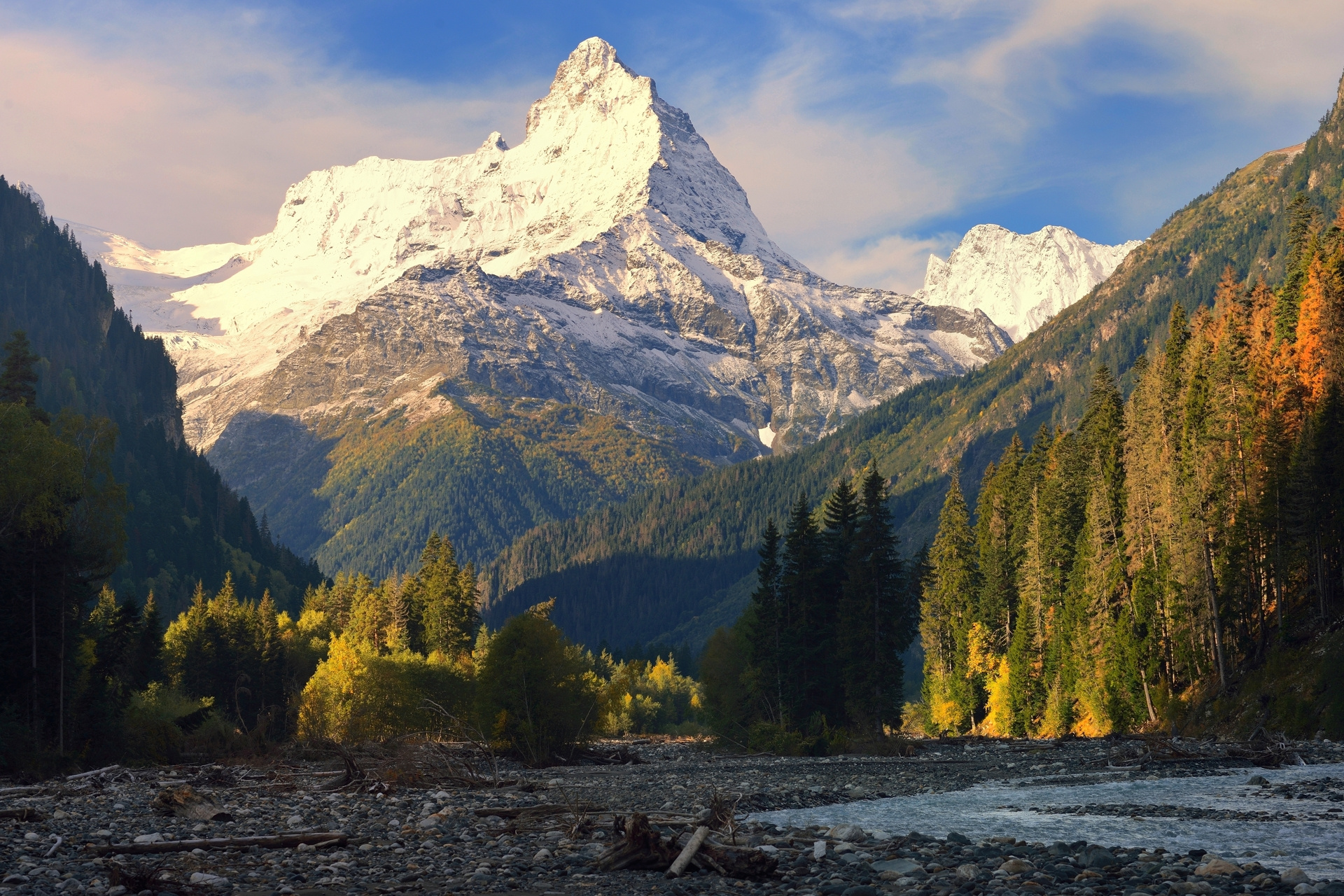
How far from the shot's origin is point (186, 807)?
96.4 feet

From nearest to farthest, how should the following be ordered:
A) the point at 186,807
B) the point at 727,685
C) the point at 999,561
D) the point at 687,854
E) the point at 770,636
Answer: the point at 687,854, the point at 186,807, the point at 770,636, the point at 999,561, the point at 727,685

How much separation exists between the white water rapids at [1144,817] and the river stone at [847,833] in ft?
7.40

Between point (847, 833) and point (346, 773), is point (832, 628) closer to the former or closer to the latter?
point (346, 773)

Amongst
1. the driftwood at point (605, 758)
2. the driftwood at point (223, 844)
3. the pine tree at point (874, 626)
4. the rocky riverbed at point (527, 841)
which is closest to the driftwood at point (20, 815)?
the rocky riverbed at point (527, 841)

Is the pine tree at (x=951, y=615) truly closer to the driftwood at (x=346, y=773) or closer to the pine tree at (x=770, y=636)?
the pine tree at (x=770, y=636)

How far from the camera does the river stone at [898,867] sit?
19.6 m

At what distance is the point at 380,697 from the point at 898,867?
7090 centimetres

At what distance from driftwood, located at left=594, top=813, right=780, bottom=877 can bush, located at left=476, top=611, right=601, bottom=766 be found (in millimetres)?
47902

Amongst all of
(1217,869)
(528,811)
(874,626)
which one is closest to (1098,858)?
(1217,869)

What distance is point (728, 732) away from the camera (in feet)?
305

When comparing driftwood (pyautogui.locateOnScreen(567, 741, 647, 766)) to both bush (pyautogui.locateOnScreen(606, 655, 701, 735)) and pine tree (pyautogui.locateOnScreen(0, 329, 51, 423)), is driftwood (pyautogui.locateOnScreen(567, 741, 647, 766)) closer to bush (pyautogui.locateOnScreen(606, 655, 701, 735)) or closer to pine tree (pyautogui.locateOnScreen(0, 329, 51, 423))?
pine tree (pyautogui.locateOnScreen(0, 329, 51, 423))

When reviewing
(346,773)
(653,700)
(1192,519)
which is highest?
(1192,519)

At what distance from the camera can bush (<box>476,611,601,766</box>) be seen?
68.1 metres

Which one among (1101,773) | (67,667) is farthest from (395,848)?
(67,667)
